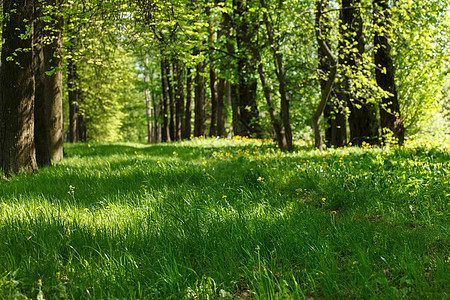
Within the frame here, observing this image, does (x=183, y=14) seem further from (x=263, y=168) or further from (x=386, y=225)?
(x=386, y=225)

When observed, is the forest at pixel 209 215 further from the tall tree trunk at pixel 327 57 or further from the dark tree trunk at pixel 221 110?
the dark tree trunk at pixel 221 110

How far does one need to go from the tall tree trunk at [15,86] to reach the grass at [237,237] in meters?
1.16

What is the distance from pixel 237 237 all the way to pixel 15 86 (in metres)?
5.31

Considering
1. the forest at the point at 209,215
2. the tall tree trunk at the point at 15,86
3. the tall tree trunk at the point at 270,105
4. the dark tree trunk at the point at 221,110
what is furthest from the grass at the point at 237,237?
the dark tree trunk at the point at 221,110

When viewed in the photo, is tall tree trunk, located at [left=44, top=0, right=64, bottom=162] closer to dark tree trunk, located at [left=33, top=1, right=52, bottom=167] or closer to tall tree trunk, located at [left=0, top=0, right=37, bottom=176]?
dark tree trunk, located at [left=33, top=1, right=52, bottom=167]

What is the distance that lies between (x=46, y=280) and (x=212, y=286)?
3.90ft

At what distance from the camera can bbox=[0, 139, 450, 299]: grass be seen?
2281 millimetres

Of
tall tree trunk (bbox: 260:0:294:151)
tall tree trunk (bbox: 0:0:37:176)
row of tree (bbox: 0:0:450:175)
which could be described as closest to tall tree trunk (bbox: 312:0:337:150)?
row of tree (bbox: 0:0:450:175)

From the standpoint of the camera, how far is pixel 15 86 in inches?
237

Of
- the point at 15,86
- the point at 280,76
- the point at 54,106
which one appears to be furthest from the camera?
the point at 280,76

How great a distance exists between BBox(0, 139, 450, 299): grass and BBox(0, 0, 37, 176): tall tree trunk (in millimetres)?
1158

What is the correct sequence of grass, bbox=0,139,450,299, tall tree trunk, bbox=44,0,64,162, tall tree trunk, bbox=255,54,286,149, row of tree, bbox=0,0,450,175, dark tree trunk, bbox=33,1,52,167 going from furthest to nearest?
tall tree trunk, bbox=255,54,286,149 < tall tree trunk, bbox=44,0,64,162 < dark tree trunk, bbox=33,1,52,167 < row of tree, bbox=0,0,450,175 < grass, bbox=0,139,450,299

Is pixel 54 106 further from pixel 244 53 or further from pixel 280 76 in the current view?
pixel 280 76

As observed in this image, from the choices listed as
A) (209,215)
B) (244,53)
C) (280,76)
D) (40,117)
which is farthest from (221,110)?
(209,215)
